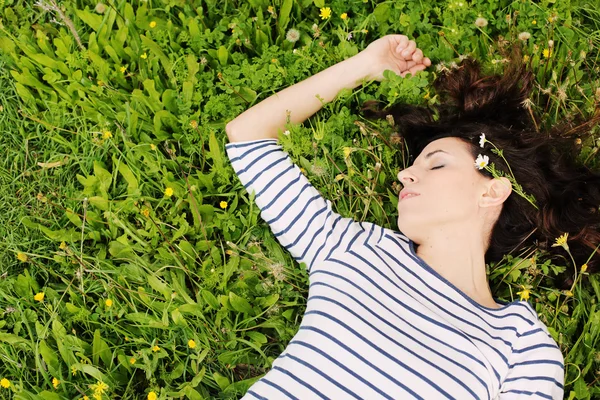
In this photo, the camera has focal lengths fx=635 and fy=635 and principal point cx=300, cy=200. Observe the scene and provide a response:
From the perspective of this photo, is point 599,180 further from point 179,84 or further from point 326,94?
point 179,84

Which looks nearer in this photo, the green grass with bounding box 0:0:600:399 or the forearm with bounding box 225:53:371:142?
the green grass with bounding box 0:0:600:399

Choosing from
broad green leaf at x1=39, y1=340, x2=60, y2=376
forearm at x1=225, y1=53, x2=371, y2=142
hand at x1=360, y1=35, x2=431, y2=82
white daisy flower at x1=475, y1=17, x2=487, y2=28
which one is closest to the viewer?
broad green leaf at x1=39, y1=340, x2=60, y2=376

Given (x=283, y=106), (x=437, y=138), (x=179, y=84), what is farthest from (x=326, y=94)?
(x=179, y=84)

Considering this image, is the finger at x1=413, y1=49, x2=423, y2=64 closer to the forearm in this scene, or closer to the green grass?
the green grass

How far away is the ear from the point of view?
2.80m

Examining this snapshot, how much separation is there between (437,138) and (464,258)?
2.07 ft

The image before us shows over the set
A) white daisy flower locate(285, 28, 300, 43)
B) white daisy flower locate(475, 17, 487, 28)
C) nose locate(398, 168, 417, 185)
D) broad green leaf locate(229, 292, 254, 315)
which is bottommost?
broad green leaf locate(229, 292, 254, 315)

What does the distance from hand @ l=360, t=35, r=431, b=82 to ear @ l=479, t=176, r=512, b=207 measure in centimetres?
90

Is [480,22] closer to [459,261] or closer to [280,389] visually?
[459,261]

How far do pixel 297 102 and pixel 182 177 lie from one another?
2.41 feet

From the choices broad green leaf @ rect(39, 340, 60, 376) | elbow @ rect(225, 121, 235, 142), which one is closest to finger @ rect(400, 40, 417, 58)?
elbow @ rect(225, 121, 235, 142)

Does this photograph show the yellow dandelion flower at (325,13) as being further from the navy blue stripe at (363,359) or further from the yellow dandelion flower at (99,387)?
the yellow dandelion flower at (99,387)

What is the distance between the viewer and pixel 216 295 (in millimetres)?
3150

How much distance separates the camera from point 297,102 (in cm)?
323
